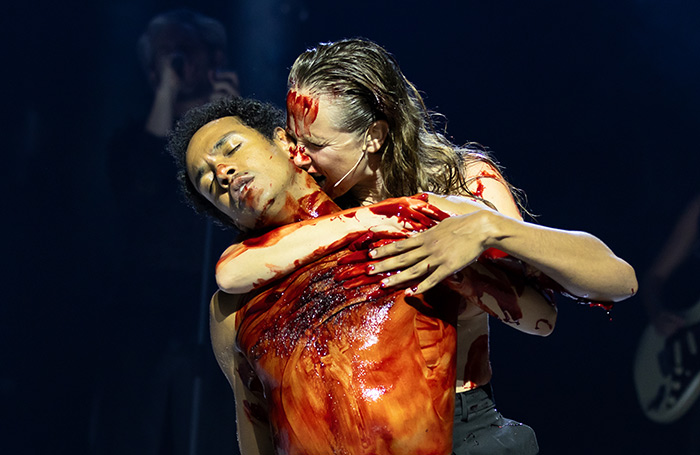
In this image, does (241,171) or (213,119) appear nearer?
(241,171)

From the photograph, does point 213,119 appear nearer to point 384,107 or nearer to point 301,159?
point 301,159

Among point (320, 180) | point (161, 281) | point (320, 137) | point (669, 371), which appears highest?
point (320, 137)

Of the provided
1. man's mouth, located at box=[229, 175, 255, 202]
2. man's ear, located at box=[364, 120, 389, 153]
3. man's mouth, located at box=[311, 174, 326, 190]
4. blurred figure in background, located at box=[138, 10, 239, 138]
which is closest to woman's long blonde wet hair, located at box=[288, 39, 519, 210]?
man's ear, located at box=[364, 120, 389, 153]

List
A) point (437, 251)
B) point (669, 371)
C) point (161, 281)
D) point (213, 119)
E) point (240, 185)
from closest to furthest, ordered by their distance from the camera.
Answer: point (437, 251) < point (240, 185) < point (213, 119) < point (161, 281) < point (669, 371)

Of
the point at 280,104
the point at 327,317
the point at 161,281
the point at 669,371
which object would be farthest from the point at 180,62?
the point at 669,371

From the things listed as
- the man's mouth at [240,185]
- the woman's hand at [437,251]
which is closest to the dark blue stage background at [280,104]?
the man's mouth at [240,185]

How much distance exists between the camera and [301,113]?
148 centimetres

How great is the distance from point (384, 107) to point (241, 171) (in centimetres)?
37

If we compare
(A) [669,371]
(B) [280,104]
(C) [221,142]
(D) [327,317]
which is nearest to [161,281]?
(B) [280,104]

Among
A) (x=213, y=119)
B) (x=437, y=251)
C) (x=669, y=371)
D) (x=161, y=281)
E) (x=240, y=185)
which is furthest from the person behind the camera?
(x=669, y=371)

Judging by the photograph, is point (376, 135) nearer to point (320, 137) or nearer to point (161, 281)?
point (320, 137)

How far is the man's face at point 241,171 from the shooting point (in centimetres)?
134

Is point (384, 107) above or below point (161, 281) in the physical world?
above

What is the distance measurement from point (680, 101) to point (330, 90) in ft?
6.95
